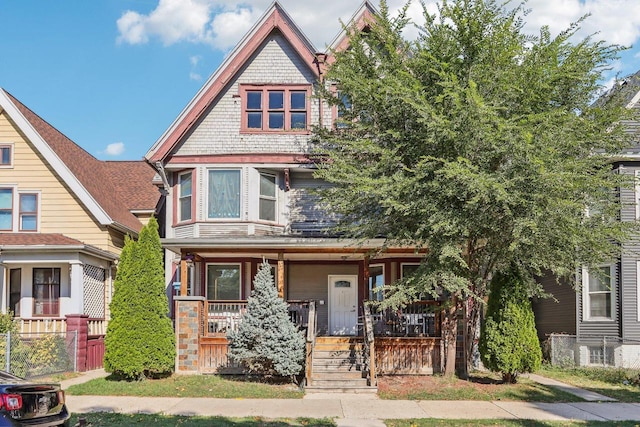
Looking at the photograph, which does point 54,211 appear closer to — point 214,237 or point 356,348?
point 214,237

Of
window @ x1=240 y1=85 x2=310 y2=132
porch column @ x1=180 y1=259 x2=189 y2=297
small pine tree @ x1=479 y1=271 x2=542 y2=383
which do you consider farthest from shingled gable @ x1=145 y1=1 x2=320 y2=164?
small pine tree @ x1=479 y1=271 x2=542 y2=383

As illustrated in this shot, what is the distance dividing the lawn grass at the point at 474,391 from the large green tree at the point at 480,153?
830mm

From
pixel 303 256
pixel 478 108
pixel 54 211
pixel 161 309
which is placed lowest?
pixel 161 309

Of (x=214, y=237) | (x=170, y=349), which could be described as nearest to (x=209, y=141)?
(x=214, y=237)

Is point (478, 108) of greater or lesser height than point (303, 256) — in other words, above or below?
above

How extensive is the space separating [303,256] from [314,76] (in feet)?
18.4

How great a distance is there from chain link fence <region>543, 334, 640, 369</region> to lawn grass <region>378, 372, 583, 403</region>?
4.90 meters

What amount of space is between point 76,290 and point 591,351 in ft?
52.5

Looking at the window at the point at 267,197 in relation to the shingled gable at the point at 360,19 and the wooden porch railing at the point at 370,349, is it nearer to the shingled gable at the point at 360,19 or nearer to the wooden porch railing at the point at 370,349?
the shingled gable at the point at 360,19

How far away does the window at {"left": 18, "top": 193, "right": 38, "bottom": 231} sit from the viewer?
2136 cm

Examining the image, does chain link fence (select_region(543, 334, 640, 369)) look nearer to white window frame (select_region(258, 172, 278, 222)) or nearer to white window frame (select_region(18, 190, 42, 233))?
white window frame (select_region(258, 172, 278, 222))

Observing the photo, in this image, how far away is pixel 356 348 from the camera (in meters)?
16.7

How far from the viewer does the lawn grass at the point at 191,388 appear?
14.0 metres

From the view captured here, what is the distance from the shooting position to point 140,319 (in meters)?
15.5
